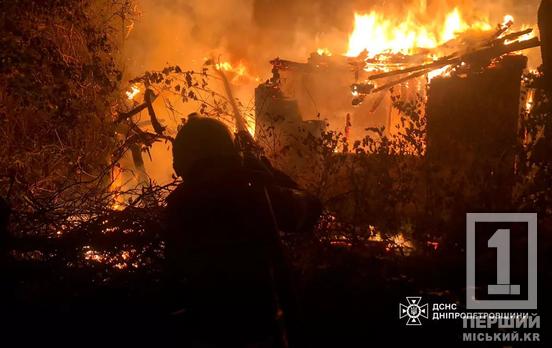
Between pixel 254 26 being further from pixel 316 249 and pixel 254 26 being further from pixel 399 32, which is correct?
pixel 316 249

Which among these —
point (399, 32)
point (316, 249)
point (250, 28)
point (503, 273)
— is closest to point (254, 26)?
point (250, 28)

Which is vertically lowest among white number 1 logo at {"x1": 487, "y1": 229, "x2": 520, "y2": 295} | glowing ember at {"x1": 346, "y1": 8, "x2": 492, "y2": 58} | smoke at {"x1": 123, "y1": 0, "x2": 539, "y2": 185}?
white number 1 logo at {"x1": 487, "y1": 229, "x2": 520, "y2": 295}

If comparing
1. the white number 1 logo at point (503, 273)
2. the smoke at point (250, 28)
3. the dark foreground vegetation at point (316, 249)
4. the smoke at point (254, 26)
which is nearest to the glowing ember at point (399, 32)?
the smoke at point (250, 28)

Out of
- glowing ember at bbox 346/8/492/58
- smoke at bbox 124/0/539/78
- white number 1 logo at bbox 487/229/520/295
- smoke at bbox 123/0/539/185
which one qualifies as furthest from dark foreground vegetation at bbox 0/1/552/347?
smoke at bbox 124/0/539/78

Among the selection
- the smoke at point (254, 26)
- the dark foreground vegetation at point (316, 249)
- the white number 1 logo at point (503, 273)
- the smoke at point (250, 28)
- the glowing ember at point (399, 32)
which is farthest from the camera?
the smoke at point (254, 26)

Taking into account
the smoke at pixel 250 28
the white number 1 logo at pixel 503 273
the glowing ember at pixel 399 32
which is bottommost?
the white number 1 logo at pixel 503 273

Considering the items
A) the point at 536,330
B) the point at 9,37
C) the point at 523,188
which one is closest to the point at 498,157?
the point at 523,188

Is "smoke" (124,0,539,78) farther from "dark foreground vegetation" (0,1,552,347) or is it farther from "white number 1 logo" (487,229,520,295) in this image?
"white number 1 logo" (487,229,520,295)

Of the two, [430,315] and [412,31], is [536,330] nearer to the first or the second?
[430,315]

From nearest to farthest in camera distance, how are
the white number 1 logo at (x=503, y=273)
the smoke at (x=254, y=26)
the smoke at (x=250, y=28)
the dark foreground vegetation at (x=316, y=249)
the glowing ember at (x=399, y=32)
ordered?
the dark foreground vegetation at (x=316, y=249), the white number 1 logo at (x=503, y=273), the glowing ember at (x=399, y=32), the smoke at (x=250, y=28), the smoke at (x=254, y=26)

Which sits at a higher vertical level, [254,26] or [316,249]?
[254,26]

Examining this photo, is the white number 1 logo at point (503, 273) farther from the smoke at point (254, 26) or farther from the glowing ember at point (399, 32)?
the smoke at point (254, 26)

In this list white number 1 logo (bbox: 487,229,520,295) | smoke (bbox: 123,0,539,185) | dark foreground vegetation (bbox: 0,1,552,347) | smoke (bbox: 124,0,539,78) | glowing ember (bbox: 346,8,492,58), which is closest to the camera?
dark foreground vegetation (bbox: 0,1,552,347)

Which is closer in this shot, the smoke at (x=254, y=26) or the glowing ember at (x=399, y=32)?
the glowing ember at (x=399, y=32)
